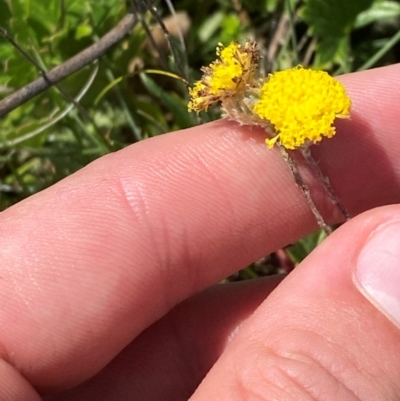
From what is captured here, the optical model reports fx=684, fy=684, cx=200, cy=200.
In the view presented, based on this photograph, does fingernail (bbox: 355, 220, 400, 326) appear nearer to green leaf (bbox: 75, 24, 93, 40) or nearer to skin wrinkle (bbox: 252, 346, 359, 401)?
skin wrinkle (bbox: 252, 346, 359, 401)

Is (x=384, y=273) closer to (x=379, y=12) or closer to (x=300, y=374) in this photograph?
(x=300, y=374)

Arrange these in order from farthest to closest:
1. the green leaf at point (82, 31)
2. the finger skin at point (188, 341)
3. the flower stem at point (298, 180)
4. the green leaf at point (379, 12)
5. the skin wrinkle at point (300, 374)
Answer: the green leaf at point (379, 12)
the green leaf at point (82, 31)
the finger skin at point (188, 341)
the flower stem at point (298, 180)
the skin wrinkle at point (300, 374)

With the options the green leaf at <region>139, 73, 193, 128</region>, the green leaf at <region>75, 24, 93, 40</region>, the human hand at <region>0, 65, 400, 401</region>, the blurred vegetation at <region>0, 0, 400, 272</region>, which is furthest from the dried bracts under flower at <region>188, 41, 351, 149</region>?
the green leaf at <region>75, 24, 93, 40</region>

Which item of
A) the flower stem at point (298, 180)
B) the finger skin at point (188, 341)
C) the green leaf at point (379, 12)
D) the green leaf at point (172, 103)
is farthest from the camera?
the green leaf at point (379, 12)

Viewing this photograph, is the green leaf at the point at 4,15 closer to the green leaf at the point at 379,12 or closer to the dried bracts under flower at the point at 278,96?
the dried bracts under flower at the point at 278,96

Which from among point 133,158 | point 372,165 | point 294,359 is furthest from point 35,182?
point 294,359

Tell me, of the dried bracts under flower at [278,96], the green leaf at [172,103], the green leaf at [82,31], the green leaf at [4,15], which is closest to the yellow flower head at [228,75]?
the dried bracts under flower at [278,96]

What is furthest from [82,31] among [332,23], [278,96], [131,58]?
[278,96]
